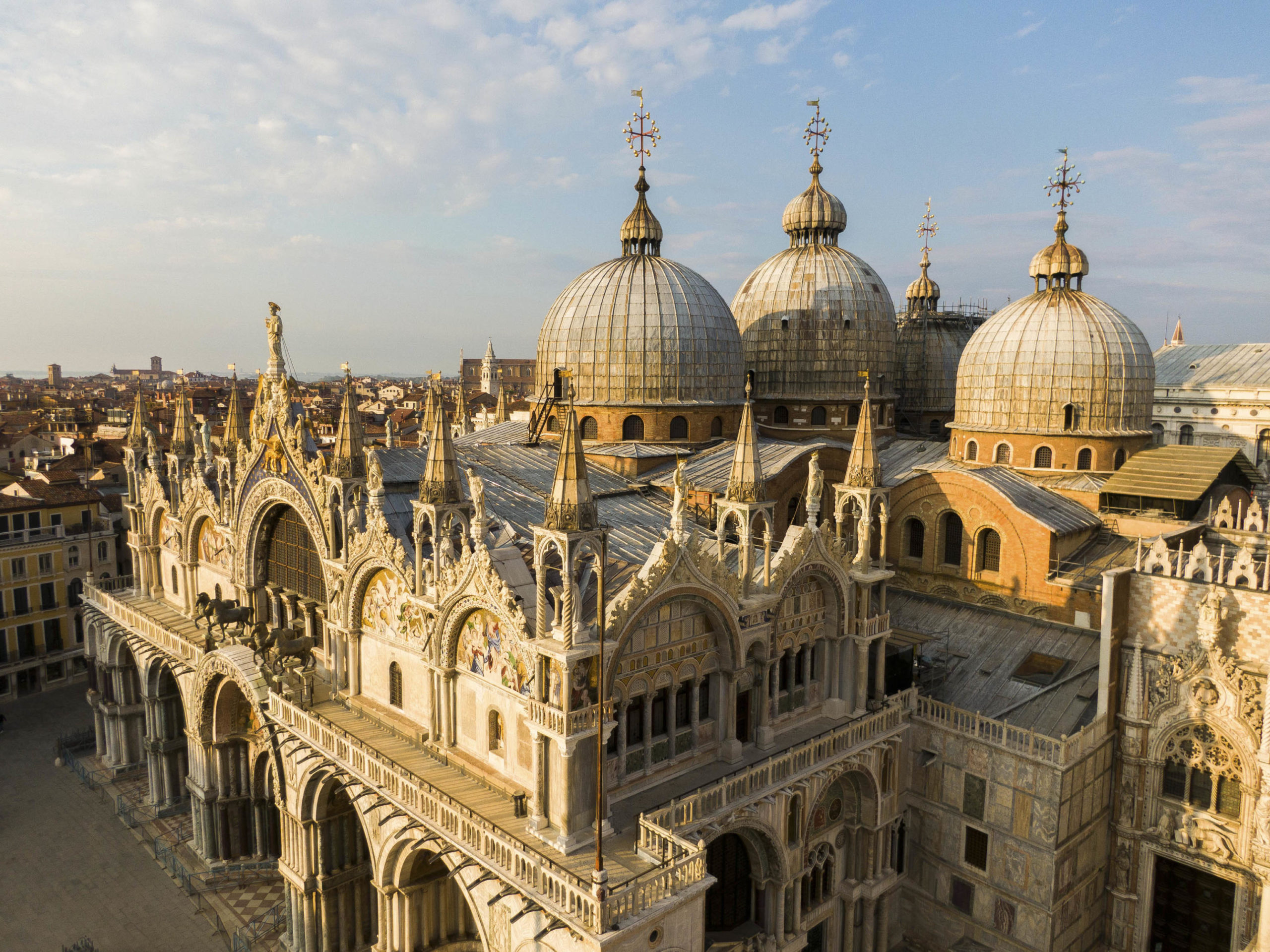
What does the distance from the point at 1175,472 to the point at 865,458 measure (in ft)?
45.1

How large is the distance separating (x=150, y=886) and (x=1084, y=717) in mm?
30169

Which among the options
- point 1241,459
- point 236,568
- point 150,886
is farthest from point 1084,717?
point 150,886

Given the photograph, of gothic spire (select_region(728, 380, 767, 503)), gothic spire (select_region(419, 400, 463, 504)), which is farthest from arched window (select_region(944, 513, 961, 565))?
gothic spire (select_region(419, 400, 463, 504))

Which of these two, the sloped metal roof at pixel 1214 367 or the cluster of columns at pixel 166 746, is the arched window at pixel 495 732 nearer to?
the cluster of columns at pixel 166 746

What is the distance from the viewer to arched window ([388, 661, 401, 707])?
22906mm

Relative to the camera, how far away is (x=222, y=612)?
27953 mm

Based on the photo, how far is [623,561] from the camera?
21156mm

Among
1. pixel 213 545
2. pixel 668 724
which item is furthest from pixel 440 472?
pixel 213 545

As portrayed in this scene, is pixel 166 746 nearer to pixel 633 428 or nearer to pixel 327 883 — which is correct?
pixel 327 883

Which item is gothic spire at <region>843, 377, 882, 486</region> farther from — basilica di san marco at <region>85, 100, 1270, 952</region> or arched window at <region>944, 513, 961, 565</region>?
arched window at <region>944, 513, 961, 565</region>

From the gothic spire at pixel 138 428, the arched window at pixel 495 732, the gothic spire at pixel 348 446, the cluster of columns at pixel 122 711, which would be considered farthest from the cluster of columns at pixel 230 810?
the gothic spire at pixel 138 428

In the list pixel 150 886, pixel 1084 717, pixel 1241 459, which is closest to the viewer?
pixel 1084 717

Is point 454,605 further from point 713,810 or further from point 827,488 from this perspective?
point 827,488

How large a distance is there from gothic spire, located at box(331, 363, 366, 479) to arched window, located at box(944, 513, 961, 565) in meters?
21.1
